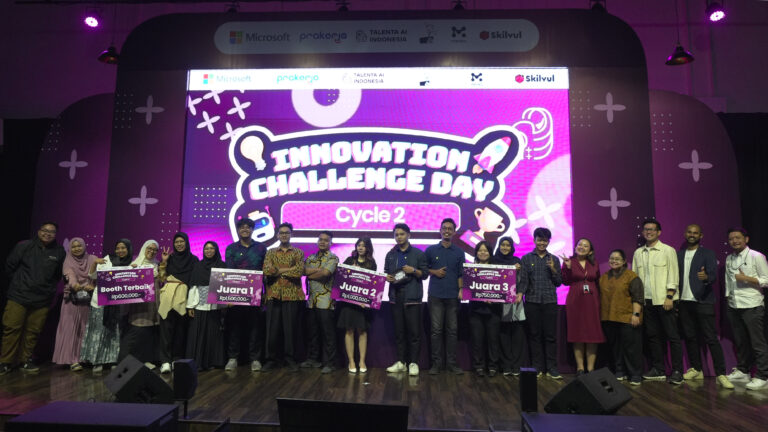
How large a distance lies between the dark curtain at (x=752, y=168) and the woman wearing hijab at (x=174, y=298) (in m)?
6.81

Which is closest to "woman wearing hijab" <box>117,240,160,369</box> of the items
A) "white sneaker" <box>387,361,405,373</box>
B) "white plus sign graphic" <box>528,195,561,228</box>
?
"white sneaker" <box>387,361,405,373</box>

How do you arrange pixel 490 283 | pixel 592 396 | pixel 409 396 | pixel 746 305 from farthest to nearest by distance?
pixel 490 283 < pixel 746 305 < pixel 409 396 < pixel 592 396

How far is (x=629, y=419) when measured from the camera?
2.26 m

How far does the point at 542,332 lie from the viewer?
544 centimetres

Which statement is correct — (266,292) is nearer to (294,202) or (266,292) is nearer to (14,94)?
(294,202)

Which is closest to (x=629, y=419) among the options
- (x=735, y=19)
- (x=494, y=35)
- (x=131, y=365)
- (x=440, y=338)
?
(x=131, y=365)

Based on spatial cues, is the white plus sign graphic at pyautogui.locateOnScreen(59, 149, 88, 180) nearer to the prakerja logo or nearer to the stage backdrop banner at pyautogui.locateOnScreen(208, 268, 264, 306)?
the prakerja logo

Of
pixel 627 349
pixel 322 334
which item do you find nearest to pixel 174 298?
pixel 322 334

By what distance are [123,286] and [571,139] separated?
516 centimetres

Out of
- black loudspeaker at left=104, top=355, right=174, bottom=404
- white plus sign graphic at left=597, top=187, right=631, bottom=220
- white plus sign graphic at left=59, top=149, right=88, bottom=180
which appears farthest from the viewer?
white plus sign graphic at left=59, top=149, right=88, bottom=180

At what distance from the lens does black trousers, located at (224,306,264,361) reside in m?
5.50

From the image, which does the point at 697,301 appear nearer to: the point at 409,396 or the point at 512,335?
the point at 512,335

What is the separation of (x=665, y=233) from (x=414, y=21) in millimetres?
3851

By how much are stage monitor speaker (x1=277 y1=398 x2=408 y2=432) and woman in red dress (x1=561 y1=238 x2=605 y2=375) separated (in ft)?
12.0
